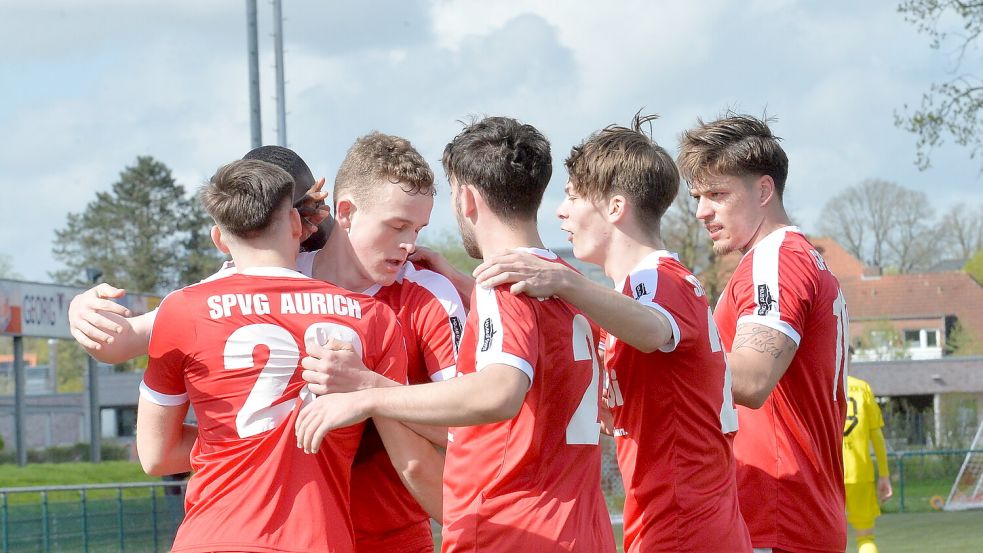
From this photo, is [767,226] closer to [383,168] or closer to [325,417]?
[383,168]

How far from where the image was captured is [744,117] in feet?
15.6

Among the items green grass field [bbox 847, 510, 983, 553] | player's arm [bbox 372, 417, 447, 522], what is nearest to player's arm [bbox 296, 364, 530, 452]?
player's arm [bbox 372, 417, 447, 522]

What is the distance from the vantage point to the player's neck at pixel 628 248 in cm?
391

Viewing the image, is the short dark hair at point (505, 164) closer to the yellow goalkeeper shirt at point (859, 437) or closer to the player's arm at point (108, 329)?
the player's arm at point (108, 329)

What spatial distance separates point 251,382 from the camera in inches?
136

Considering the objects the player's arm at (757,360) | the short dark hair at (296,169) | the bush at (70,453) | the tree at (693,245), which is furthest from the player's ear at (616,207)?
the tree at (693,245)

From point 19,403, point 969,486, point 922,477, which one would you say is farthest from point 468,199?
point 922,477

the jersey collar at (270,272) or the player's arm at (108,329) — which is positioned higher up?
the jersey collar at (270,272)

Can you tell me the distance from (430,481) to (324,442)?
363 millimetres

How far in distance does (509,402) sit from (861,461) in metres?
9.28

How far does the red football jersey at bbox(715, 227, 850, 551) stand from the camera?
4.43 meters

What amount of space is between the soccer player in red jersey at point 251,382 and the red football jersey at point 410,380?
1.07 ft

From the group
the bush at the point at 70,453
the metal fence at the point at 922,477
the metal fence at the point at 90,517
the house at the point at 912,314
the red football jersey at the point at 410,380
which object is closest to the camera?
the red football jersey at the point at 410,380

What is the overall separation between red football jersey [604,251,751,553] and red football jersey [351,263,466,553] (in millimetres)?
557
